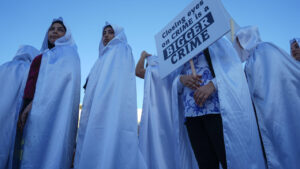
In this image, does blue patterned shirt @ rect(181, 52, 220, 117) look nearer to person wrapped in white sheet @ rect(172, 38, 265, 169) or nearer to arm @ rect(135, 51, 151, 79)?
person wrapped in white sheet @ rect(172, 38, 265, 169)

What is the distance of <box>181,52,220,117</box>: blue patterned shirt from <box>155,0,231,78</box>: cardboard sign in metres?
0.13

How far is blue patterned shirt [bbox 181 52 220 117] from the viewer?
182 cm

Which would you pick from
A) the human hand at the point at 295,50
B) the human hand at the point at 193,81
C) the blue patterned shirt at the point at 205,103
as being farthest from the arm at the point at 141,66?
the human hand at the point at 295,50

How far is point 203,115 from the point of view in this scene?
181 centimetres

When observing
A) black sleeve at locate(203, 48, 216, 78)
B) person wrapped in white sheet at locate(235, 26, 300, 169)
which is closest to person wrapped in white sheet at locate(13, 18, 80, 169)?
black sleeve at locate(203, 48, 216, 78)

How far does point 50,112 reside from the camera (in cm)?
193

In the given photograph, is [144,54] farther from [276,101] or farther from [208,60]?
[276,101]

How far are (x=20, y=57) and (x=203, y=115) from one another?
116 inches

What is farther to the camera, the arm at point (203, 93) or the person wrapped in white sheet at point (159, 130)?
the person wrapped in white sheet at point (159, 130)

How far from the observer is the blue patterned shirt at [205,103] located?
1822 millimetres

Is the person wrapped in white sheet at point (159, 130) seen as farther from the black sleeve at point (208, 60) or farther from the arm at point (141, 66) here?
the black sleeve at point (208, 60)

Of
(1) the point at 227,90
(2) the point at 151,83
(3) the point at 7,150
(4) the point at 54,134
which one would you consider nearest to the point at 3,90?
(3) the point at 7,150

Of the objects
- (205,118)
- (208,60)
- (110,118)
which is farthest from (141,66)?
(205,118)

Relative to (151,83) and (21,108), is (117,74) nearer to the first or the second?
(151,83)
